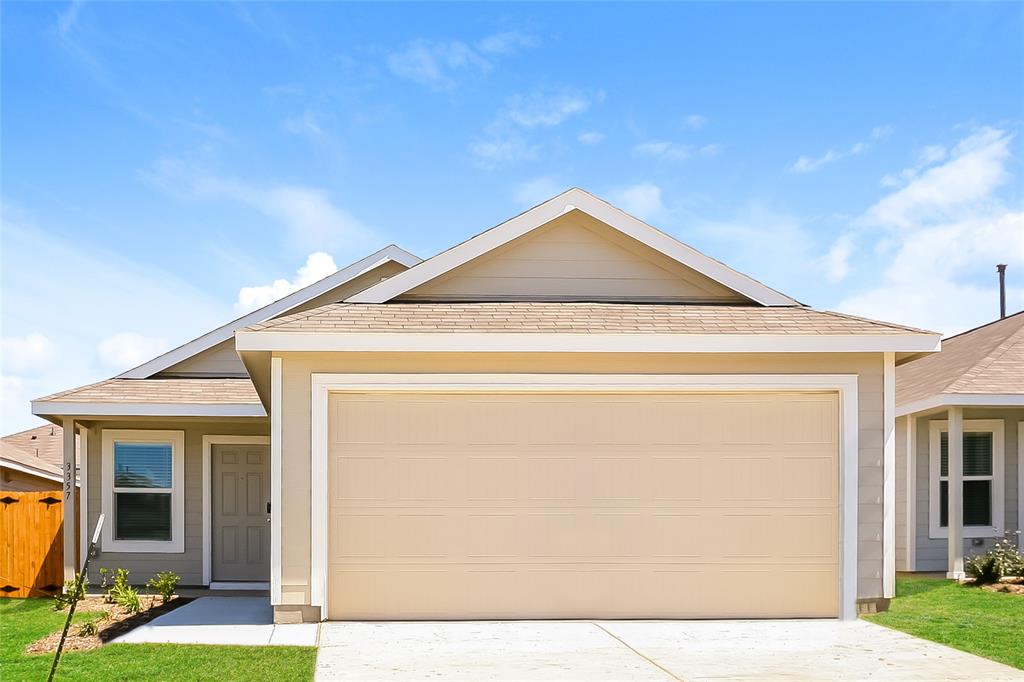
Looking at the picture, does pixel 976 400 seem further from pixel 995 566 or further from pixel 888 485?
pixel 888 485

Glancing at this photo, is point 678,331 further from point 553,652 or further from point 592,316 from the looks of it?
point 553,652

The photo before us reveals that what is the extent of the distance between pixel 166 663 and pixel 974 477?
1221 centimetres

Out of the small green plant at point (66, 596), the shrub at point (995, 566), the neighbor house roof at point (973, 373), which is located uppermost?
the neighbor house roof at point (973, 373)

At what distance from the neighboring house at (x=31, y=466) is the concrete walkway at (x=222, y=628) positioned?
10399 mm

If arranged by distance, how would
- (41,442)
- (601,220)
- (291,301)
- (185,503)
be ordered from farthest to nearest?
(41,442) < (291,301) < (185,503) < (601,220)

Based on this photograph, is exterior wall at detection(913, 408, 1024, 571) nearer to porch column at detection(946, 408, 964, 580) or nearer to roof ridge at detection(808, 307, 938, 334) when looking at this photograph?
porch column at detection(946, 408, 964, 580)

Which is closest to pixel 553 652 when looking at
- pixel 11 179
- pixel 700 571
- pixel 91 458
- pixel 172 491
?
pixel 700 571

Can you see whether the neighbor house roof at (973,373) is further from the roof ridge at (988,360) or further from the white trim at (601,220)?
the white trim at (601,220)

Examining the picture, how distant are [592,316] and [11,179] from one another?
834 cm

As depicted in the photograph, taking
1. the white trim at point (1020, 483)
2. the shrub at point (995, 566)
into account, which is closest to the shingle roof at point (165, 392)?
the shrub at point (995, 566)

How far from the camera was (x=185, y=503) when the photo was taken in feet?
43.1

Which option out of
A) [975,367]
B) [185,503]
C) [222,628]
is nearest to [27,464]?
[185,503]

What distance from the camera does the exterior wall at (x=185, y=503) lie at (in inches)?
512

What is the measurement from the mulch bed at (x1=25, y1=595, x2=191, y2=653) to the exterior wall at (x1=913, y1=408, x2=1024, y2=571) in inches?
433
